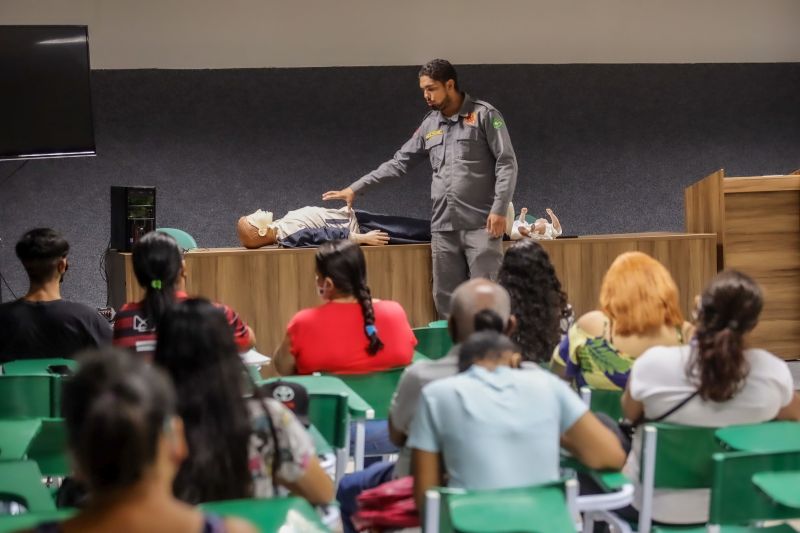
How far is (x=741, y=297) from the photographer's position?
104 inches

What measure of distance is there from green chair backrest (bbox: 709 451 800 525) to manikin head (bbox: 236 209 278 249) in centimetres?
369

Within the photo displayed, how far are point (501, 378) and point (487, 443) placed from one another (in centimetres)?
14

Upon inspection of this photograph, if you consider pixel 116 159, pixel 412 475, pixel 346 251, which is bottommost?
pixel 412 475

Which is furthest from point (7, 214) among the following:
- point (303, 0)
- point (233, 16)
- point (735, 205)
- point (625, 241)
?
point (735, 205)

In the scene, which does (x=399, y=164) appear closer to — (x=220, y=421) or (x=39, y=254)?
(x=39, y=254)

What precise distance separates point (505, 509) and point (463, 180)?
11.8ft

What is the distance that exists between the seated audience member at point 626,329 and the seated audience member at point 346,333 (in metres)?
0.59

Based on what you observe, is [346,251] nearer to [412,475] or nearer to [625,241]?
[412,475]

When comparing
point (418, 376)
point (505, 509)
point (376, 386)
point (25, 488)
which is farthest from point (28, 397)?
point (505, 509)

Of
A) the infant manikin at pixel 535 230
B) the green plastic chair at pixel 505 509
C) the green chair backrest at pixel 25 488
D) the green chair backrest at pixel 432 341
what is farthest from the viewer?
the infant manikin at pixel 535 230

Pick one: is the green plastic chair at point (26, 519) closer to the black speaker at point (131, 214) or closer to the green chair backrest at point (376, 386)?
the green chair backrest at point (376, 386)

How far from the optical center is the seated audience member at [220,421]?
6.16 feet

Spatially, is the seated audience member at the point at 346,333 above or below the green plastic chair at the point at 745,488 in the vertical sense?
above

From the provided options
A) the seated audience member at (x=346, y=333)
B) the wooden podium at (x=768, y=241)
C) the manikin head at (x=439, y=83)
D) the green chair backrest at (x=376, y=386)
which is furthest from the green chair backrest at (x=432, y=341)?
the wooden podium at (x=768, y=241)
